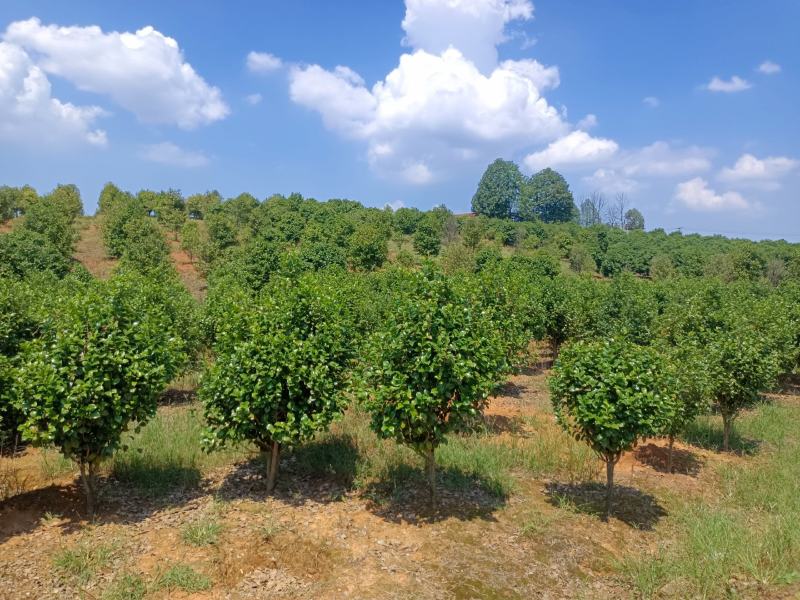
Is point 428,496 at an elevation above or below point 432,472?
below

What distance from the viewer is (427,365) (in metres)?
10.1

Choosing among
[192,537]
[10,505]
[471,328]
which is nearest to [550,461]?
[471,328]

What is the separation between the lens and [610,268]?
81.6m

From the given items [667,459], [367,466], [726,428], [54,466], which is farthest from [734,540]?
[54,466]

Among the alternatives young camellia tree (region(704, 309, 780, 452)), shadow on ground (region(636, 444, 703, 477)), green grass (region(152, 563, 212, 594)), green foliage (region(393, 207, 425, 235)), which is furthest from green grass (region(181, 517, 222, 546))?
green foliage (region(393, 207, 425, 235))

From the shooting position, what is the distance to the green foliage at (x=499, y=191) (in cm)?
12775

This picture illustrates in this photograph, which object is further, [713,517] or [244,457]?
[244,457]

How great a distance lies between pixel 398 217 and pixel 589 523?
78.9 m

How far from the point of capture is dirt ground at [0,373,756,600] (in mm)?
8828

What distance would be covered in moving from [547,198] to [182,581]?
427 feet

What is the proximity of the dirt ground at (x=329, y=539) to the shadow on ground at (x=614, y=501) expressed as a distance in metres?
0.05

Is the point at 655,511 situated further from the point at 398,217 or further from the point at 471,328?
the point at 398,217

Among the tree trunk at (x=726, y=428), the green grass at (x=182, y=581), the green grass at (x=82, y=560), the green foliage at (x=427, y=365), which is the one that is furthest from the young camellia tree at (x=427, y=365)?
the tree trunk at (x=726, y=428)

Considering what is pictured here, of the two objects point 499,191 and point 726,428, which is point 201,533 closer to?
point 726,428
